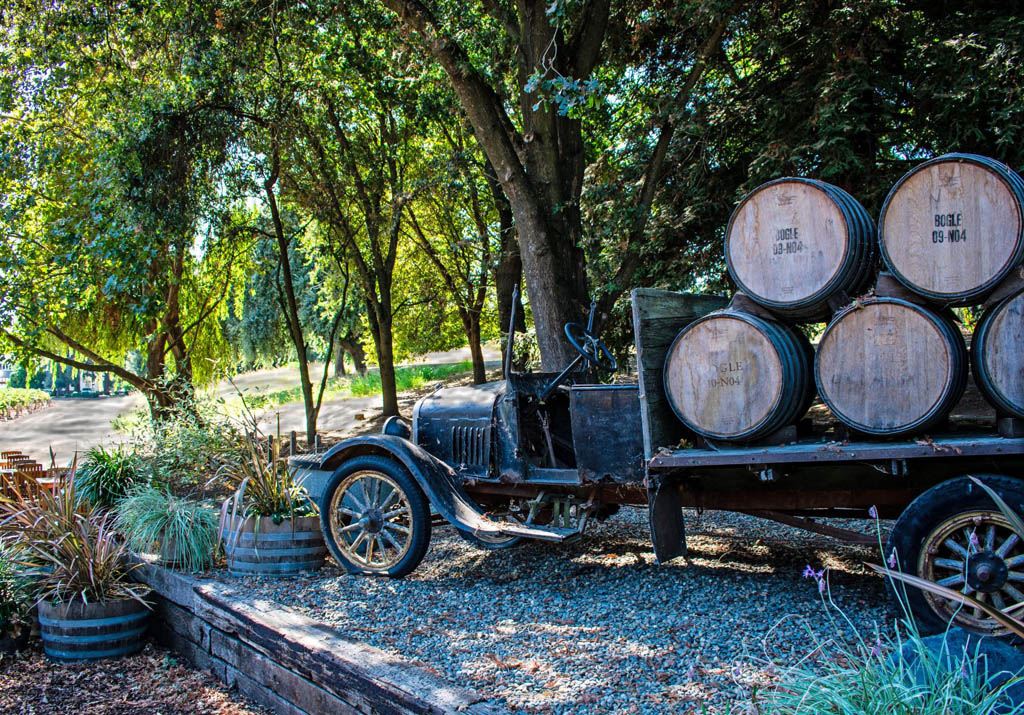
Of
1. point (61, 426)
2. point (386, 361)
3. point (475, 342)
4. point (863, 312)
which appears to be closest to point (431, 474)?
point (863, 312)

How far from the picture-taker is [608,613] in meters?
4.14

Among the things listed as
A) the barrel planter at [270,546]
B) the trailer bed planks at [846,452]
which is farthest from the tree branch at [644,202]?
the trailer bed planks at [846,452]

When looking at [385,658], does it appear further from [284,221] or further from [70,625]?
[284,221]

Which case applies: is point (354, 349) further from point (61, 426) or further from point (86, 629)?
point (86, 629)

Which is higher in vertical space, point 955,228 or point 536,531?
point 955,228

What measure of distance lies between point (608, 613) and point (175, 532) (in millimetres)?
2990

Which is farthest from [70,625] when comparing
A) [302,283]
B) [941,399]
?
[302,283]

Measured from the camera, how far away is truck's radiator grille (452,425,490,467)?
5.30 m

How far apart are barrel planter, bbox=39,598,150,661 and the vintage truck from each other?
1324mm

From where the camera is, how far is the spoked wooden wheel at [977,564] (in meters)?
3.10

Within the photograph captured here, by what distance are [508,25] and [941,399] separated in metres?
6.12

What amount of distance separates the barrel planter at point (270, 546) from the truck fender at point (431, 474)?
1.65ft

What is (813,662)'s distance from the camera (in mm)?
3174

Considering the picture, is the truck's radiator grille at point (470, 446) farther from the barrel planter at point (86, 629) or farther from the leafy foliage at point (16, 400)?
the leafy foliage at point (16, 400)
